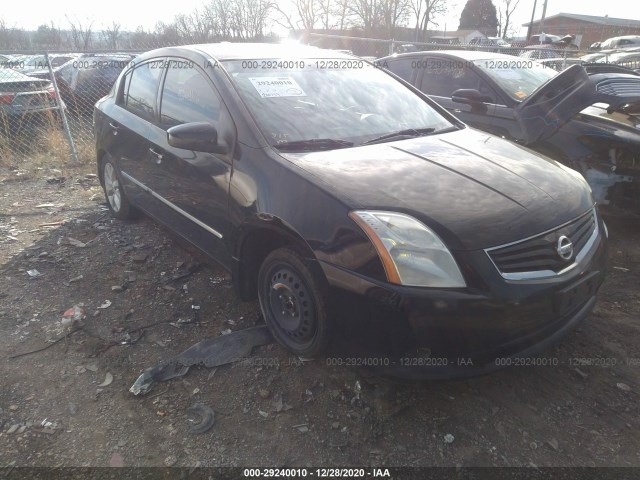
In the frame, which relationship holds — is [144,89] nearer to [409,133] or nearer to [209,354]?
[409,133]

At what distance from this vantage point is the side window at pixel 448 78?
16.9 feet

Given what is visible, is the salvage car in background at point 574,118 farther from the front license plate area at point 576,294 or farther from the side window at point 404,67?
the front license plate area at point 576,294

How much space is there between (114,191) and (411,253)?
3724 millimetres

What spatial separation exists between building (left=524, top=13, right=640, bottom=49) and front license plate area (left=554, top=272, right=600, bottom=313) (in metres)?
Result: 47.0

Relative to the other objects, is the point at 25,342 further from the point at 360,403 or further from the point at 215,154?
the point at 360,403

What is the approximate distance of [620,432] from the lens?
2.16 metres

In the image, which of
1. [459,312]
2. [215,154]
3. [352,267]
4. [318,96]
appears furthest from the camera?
[318,96]

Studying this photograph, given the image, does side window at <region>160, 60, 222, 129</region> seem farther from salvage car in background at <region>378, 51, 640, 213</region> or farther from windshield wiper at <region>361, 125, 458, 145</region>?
salvage car in background at <region>378, 51, 640, 213</region>

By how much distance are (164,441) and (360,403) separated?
96 centimetres

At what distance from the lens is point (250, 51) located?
3361 millimetres

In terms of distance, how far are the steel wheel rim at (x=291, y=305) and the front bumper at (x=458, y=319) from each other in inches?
11.5

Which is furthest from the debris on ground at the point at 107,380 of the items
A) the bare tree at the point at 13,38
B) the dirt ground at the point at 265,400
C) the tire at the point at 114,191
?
the bare tree at the point at 13,38

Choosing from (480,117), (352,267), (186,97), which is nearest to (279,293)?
(352,267)

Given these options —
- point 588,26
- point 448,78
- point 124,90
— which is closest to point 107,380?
point 124,90
